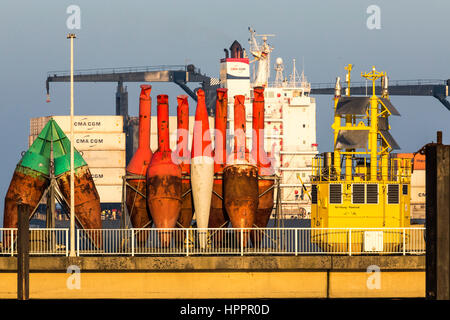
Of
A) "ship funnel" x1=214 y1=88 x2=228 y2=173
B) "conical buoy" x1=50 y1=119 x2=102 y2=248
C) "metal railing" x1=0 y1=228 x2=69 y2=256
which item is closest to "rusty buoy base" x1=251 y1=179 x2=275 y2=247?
"ship funnel" x1=214 y1=88 x2=228 y2=173

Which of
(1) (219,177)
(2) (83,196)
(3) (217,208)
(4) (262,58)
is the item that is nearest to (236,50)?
(4) (262,58)

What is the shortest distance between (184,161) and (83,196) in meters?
4.80

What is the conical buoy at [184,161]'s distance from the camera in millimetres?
39969

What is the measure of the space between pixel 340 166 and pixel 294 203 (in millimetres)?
108988

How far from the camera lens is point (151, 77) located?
600ft

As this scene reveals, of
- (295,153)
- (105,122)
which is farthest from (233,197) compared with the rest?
(105,122)

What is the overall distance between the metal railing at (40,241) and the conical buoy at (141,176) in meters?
3.68

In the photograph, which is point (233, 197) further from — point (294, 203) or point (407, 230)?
point (294, 203)

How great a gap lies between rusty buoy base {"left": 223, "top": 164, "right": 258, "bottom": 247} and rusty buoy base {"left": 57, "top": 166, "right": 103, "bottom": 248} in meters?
5.73

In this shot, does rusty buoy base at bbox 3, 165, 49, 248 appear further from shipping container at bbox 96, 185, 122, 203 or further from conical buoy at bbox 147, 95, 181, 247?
shipping container at bbox 96, 185, 122, 203

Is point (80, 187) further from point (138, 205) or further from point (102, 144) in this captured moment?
point (102, 144)

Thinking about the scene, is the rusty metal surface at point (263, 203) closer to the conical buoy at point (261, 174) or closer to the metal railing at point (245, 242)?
the conical buoy at point (261, 174)

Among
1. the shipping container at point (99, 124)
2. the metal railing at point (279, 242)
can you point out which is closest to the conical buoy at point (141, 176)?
the metal railing at point (279, 242)

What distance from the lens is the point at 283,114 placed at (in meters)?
136
